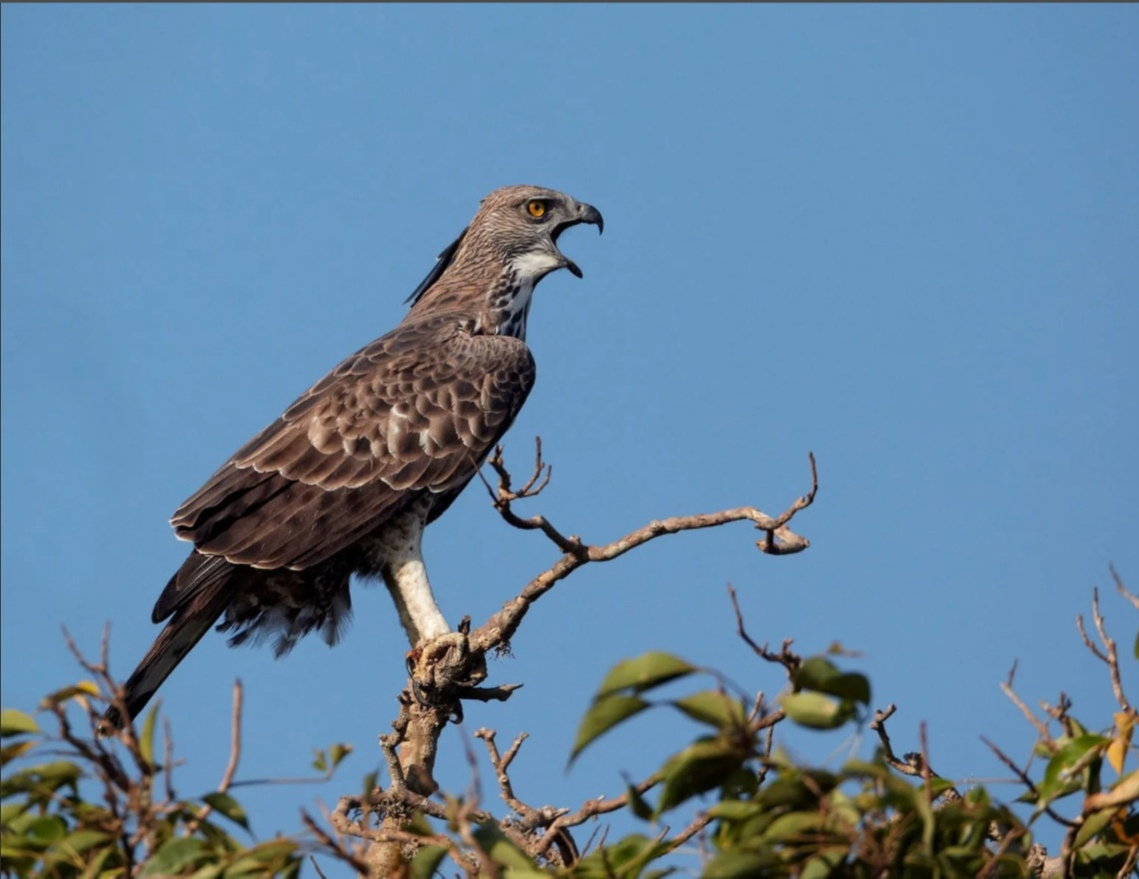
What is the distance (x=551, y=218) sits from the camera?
30.0 ft

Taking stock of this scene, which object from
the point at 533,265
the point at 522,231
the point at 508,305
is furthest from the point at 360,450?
the point at 522,231

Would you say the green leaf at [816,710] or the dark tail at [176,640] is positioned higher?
the dark tail at [176,640]

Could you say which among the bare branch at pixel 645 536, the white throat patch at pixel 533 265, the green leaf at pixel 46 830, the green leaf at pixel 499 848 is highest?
the white throat patch at pixel 533 265

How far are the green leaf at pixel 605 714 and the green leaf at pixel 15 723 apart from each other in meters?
1.34

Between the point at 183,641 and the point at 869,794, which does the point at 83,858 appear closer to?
the point at 869,794

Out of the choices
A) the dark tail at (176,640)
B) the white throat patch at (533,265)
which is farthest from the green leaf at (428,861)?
the white throat patch at (533,265)

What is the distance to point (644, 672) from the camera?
301cm

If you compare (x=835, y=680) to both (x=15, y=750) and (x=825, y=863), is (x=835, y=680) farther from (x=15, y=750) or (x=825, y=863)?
(x=15, y=750)

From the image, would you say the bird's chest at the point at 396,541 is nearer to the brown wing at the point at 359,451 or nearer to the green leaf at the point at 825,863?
the brown wing at the point at 359,451

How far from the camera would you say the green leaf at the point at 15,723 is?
11.3ft

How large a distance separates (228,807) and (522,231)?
19.7ft

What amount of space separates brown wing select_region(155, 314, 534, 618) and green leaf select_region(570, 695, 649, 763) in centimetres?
433

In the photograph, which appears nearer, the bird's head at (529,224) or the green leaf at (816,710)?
the green leaf at (816,710)

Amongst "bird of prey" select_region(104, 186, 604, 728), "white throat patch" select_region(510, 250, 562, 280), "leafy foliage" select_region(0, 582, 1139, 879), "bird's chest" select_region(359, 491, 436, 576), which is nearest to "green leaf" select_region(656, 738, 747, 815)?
"leafy foliage" select_region(0, 582, 1139, 879)
